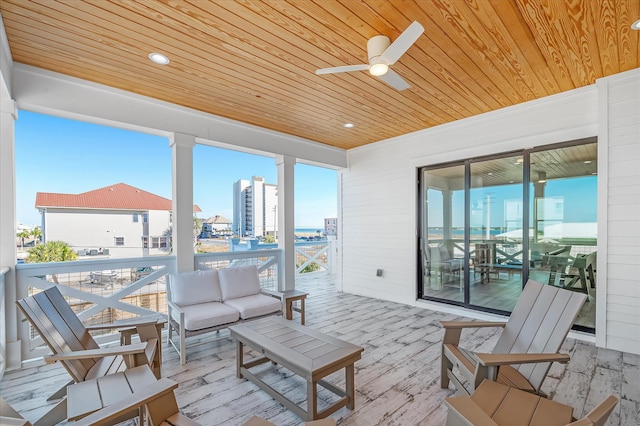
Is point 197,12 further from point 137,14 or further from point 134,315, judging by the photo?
point 134,315

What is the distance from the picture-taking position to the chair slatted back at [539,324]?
2.08 metres

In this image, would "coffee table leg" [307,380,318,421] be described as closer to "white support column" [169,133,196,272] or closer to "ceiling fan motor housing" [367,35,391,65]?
"ceiling fan motor housing" [367,35,391,65]

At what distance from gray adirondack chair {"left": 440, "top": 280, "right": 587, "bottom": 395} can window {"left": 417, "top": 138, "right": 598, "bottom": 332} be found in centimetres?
184

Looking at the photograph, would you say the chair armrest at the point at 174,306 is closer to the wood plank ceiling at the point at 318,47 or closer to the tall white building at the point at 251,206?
the wood plank ceiling at the point at 318,47

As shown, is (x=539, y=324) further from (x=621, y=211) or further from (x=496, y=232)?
(x=496, y=232)

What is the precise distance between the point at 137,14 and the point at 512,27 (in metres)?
2.97

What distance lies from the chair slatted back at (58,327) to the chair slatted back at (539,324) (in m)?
3.12

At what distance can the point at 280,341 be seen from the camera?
260 cm

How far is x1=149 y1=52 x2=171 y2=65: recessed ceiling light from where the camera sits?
2844 mm

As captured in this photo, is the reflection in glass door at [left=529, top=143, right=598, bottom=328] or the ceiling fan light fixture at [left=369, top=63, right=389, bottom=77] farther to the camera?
the reflection in glass door at [left=529, top=143, right=598, bottom=328]

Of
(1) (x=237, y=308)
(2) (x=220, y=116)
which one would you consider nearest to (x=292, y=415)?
(1) (x=237, y=308)

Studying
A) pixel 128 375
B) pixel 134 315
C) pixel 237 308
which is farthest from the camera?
pixel 134 315

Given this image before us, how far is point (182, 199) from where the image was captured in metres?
4.18

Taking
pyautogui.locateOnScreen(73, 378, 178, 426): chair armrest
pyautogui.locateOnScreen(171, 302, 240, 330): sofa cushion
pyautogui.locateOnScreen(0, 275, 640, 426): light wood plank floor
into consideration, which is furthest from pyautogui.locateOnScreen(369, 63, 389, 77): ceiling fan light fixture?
pyautogui.locateOnScreen(171, 302, 240, 330): sofa cushion
